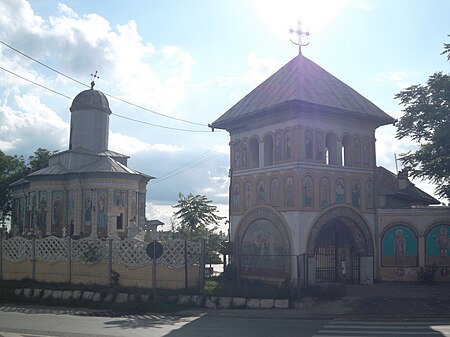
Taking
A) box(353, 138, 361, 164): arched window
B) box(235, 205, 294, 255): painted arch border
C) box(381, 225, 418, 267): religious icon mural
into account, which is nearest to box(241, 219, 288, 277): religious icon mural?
box(235, 205, 294, 255): painted arch border

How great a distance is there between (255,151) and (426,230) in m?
9.17

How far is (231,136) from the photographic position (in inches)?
1104

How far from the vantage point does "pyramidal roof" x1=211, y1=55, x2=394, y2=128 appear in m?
24.2

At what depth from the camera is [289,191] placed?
24234 millimetres

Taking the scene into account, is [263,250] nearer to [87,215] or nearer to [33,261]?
[33,261]

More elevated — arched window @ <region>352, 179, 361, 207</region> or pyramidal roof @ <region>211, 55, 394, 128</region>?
pyramidal roof @ <region>211, 55, 394, 128</region>

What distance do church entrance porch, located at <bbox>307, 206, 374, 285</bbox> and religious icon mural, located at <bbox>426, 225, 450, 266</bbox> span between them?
2.86 meters

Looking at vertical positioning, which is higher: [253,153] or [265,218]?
[253,153]

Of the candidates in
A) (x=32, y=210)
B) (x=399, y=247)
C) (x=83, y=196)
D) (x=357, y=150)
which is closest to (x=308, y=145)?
(x=357, y=150)

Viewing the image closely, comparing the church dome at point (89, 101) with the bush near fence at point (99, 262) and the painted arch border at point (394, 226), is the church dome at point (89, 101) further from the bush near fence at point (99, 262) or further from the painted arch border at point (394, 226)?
the painted arch border at point (394, 226)

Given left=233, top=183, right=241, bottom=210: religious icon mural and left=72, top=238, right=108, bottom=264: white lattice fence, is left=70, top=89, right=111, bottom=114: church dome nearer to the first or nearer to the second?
left=233, top=183, right=241, bottom=210: religious icon mural

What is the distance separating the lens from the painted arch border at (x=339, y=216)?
2389 cm

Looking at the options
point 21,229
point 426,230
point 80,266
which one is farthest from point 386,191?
point 21,229

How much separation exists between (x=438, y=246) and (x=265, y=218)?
28.2 ft
